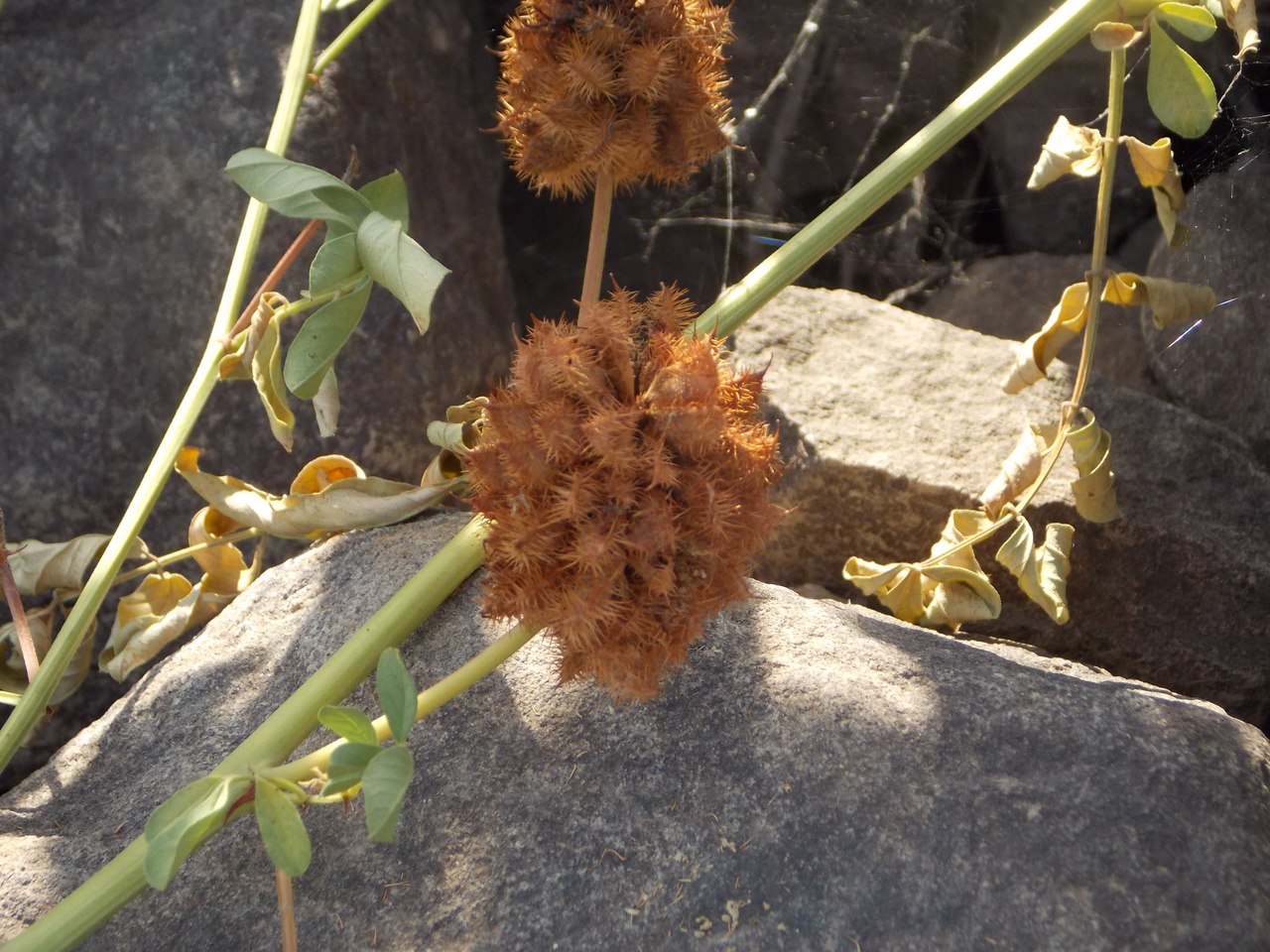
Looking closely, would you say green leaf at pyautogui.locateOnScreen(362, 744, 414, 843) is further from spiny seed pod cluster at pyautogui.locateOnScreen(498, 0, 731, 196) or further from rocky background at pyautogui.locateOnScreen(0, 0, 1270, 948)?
rocky background at pyautogui.locateOnScreen(0, 0, 1270, 948)

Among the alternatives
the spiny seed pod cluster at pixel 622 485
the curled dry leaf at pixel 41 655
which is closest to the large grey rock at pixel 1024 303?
Result: the spiny seed pod cluster at pixel 622 485

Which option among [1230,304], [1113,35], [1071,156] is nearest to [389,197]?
[1113,35]

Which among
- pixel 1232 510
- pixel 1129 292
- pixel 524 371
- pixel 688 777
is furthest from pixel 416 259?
pixel 1232 510

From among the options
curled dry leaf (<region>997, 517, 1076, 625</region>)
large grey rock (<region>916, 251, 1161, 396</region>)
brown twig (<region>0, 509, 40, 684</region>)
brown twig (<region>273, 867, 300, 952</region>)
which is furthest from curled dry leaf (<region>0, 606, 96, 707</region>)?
large grey rock (<region>916, 251, 1161, 396</region>)

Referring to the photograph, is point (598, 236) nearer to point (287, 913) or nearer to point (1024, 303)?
point (287, 913)

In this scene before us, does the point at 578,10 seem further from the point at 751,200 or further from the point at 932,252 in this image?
the point at 932,252

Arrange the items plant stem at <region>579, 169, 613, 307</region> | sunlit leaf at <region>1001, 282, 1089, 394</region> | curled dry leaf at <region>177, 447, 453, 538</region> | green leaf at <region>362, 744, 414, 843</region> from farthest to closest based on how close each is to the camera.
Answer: sunlit leaf at <region>1001, 282, 1089, 394</region> < curled dry leaf at <region>177, 447, 453, 538</region> < plant stem at <region>579, 169, 613, 307</region> < green leaf at <region>362, 744, 414, 843</region>
